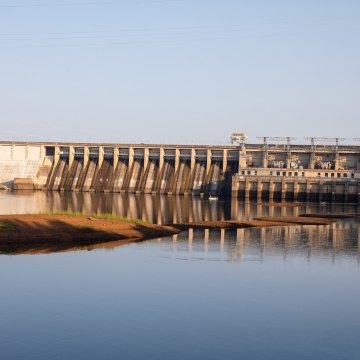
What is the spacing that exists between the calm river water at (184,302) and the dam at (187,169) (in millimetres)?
A: 56265

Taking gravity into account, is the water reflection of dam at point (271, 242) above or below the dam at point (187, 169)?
below

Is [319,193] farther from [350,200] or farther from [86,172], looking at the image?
[86,172]

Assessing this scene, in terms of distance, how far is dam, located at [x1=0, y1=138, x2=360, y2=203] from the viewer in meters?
100

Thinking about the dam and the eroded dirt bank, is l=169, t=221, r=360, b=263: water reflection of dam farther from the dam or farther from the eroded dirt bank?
the dam

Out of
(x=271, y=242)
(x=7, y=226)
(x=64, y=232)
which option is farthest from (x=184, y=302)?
(x=271, y=242)

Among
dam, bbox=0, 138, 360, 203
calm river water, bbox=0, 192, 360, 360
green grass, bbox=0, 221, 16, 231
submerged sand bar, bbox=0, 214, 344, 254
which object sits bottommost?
calm river water, bbox=0, 192, 360, 360

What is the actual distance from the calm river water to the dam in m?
56.3

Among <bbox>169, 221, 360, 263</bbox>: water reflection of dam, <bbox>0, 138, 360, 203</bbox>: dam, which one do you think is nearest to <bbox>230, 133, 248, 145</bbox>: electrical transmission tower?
<bbox>0, 138, 360, 203</bbox>: dam

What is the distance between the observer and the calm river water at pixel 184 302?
21.1 metres

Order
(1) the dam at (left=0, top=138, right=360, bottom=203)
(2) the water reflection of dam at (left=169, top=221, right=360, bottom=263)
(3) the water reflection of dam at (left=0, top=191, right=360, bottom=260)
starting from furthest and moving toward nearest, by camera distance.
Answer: (1) the dam at (left=0, top=138, right=360, bottom=203), (3) the water reflection of dam at (left=0, top=191, right=360, bottom=260), (2) the water reflection of dam at (left=169, top=221, right=360, bottom=263)

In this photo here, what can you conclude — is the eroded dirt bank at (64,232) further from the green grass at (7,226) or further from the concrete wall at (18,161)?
the concrete wall at (18,161)

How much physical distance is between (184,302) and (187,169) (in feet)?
272

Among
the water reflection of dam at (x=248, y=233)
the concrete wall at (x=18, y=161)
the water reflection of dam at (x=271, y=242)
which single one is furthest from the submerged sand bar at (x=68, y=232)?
the concrete wall at (x=18, y=161)

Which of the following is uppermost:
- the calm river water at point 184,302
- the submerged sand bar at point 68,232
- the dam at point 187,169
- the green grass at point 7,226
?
the dam at point 187,169
